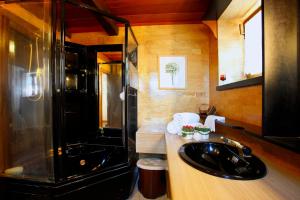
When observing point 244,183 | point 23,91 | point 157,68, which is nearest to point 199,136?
point 244,183

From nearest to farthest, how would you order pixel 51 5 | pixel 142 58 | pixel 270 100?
pixel 270 100 < pixel 51 5 < pixel 142 58

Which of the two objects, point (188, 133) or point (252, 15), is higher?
point (252, 15)

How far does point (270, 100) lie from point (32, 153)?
6.63 ft

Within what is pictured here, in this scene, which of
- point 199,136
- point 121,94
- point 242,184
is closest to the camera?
point 242,184

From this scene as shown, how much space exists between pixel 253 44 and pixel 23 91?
236 cm

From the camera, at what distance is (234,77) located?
157cm

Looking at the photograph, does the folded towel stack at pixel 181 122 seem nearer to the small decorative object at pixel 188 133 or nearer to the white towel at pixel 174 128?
the white towel at pixel 174 128

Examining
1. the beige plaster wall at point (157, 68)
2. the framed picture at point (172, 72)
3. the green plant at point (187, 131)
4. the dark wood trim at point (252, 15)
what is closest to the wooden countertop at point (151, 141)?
the green plant at point (187, 131)

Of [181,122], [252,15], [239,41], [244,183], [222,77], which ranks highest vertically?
[252,15]

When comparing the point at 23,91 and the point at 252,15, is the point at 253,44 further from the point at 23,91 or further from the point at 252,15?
the point at 23,91

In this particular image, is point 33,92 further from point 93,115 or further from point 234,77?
point 234,77

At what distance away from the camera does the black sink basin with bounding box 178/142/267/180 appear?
69 cm

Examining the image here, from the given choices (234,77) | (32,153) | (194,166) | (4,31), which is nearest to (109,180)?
(32,153)

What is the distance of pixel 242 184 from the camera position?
598 mm
